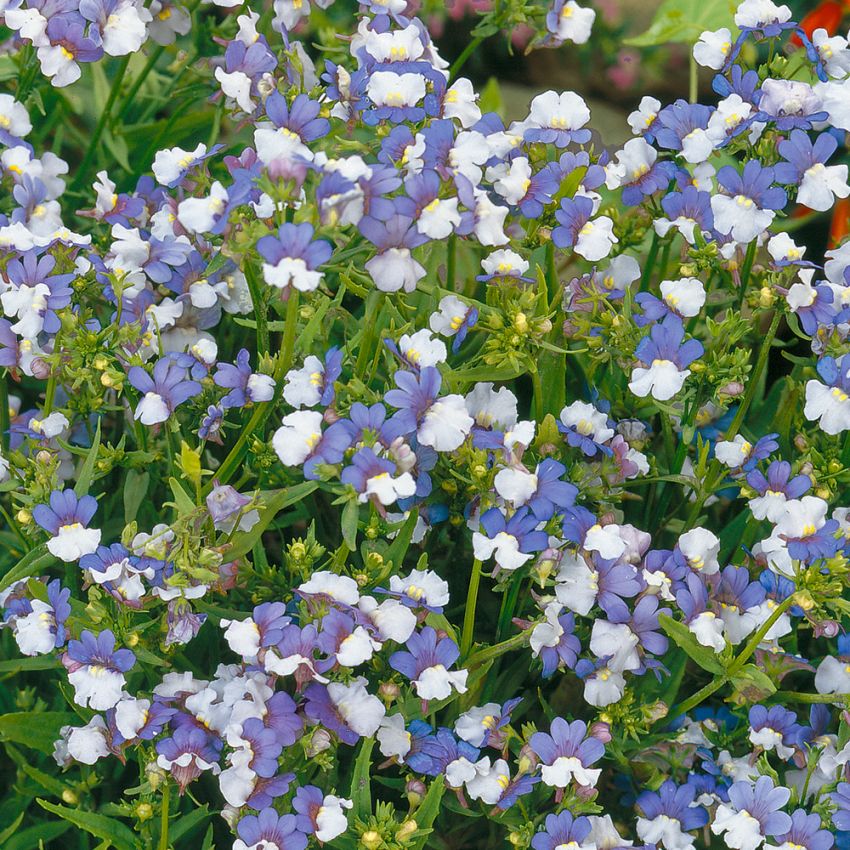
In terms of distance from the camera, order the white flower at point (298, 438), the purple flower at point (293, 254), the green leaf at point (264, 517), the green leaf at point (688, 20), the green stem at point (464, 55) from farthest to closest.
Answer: the green leaf at point (688, 20), the green stem at point (464, 55), the green leaf at point (264, 517), the white flower at point (298, 438), the purple flower at point (293, 254)

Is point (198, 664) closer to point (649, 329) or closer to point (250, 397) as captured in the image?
point (250, 397)

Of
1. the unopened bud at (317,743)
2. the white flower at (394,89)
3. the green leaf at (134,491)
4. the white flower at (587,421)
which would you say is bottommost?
the unopened bud at (317,743)

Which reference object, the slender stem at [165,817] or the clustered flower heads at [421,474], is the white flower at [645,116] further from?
the slender stem at [165,817]

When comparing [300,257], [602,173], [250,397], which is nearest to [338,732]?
[250,397]

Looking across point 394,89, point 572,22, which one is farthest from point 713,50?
point 394,89

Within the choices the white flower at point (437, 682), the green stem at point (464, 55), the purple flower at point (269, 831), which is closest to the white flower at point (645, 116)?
the green stem at point (464, 55)

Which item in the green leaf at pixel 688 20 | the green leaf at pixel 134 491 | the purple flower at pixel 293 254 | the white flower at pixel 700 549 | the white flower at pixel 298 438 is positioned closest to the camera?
the purple flower at pixel 293 254

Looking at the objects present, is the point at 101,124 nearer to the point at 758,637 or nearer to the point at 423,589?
the point at 423,589

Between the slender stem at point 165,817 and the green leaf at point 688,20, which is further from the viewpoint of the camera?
the green leaf at point 688,20
